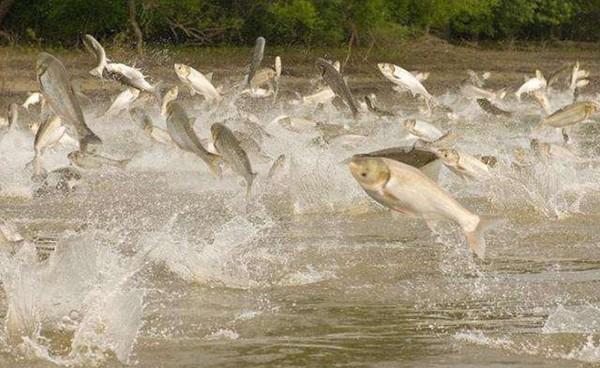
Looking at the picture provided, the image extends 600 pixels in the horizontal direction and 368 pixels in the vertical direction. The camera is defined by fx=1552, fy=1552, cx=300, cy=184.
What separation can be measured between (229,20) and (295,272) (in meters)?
27.1

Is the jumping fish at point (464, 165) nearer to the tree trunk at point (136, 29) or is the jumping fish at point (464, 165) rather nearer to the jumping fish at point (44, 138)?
the jumping fish at point (44, 138)

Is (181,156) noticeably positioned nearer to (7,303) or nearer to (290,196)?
(290,196)

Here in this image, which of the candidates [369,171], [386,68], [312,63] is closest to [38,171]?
[386,68]

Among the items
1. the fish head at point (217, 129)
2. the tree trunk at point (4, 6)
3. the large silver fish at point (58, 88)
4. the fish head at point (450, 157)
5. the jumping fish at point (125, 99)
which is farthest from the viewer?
the tree trunk at point (4, 6)

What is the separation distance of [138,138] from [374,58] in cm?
1843

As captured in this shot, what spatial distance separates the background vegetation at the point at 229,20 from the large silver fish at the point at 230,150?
23.3 metres

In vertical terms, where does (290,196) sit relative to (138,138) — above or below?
above

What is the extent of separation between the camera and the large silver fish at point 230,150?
10961 millimetres

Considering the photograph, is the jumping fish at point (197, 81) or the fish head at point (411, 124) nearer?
the jumping fish at point (197, 81)

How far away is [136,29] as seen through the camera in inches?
1341

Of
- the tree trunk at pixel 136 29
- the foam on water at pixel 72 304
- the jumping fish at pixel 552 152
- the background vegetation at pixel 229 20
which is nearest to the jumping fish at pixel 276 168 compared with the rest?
the jumping fish at pixel 552 152

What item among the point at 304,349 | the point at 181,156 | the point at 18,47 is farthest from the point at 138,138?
the point at 18,47

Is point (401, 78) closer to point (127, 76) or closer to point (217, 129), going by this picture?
point (127, 76)

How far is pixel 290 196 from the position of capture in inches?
555
